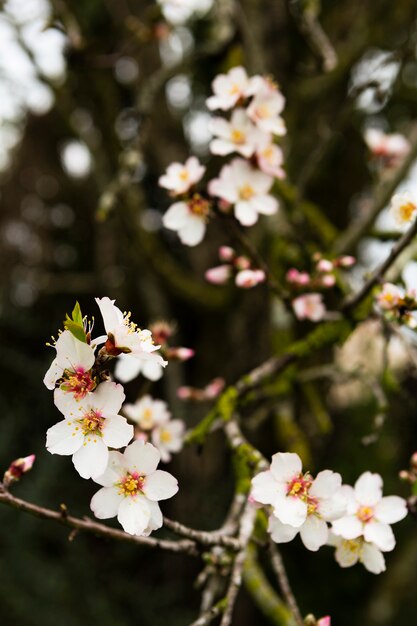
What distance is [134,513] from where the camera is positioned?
2.82ft

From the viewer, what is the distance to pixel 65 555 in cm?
357

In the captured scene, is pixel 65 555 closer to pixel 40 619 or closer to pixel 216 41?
pixel 40 619

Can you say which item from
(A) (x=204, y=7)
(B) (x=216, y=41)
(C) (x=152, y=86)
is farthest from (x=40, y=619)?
(A) (x=204, y=7)

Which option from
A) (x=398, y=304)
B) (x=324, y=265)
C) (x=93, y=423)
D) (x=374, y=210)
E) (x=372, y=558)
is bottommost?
(x=372, y=558)

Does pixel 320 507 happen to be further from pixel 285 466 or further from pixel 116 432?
pixel 116 432

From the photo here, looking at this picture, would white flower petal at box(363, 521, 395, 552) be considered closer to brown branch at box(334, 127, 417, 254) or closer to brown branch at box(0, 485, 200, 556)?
brown branch at box(0, 485, 200, 556)

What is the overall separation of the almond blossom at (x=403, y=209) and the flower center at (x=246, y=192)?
12.5 inches

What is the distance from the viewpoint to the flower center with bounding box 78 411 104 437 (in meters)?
0.83

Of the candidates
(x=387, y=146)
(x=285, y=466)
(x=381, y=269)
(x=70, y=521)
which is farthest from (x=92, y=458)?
(x=387, y=146)

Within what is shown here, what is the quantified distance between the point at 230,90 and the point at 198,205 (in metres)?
0.27

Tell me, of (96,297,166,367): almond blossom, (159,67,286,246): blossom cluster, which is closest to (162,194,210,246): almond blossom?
(159,67,286,246): blossom cluster

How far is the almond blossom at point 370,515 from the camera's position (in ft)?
3.18

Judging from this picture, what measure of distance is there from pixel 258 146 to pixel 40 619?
2.79 metres

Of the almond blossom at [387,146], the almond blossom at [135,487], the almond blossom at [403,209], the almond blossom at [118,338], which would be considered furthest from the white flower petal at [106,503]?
the almond blossom at [387,146]
